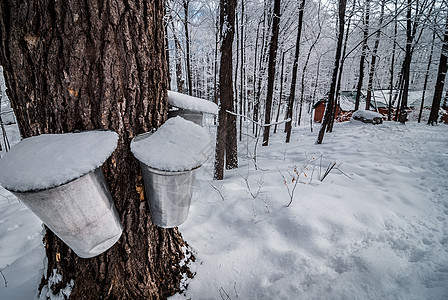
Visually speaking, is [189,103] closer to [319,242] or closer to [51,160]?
[51,160]

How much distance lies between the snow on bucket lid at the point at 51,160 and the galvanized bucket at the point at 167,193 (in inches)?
8.1

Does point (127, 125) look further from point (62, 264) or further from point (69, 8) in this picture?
point (62, 264)

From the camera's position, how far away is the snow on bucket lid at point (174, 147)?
753 mm

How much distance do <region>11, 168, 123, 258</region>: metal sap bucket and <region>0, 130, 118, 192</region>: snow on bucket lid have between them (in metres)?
0.05

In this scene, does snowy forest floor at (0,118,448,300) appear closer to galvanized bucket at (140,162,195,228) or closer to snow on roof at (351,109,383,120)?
galvanized bucket at (140,162,195,228)

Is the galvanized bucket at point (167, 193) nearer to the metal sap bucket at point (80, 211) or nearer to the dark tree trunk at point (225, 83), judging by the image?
the metal sap bucket at point (80, 211)

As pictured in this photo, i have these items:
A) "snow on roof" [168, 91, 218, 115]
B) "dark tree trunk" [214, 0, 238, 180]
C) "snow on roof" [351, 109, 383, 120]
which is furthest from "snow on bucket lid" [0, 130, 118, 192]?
"snow on roof" [351, 109, 383, 120]

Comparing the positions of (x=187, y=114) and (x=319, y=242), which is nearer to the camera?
(x=187, y=114)

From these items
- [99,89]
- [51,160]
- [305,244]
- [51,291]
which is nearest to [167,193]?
[51,160]

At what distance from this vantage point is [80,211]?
0.71 meters

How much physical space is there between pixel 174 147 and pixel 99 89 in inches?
17.2

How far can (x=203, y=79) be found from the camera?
23.7 m

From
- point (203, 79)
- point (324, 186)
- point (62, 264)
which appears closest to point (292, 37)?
point (324, 186)

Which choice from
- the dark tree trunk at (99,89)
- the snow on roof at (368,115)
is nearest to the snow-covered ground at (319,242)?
the dark tree trunk at (99,89)
